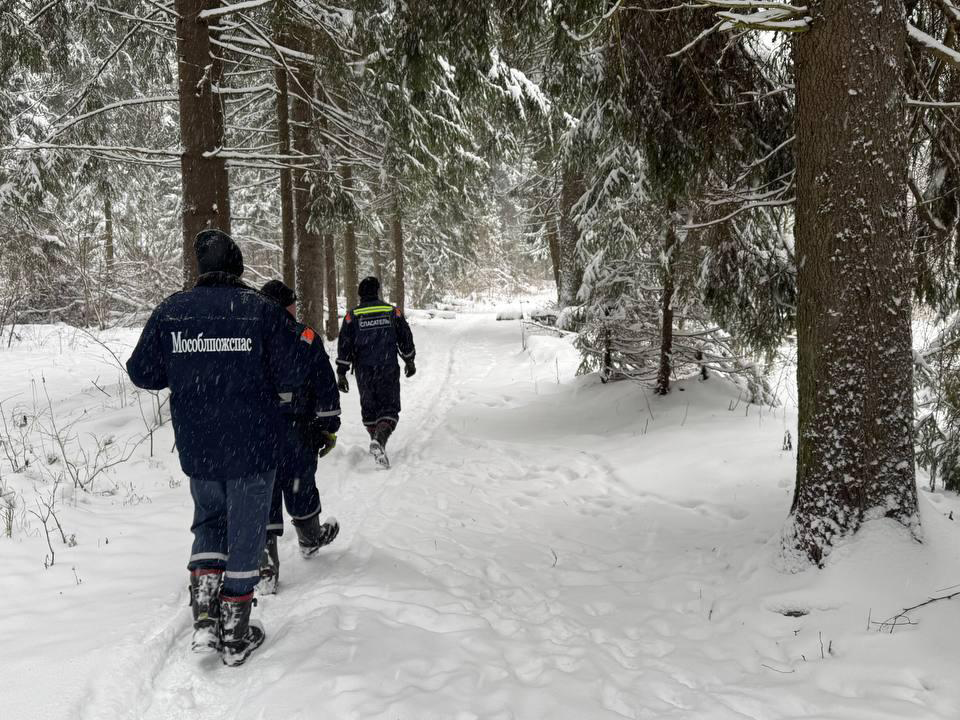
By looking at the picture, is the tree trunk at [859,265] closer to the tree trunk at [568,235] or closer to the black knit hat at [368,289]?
the black knit hat at [368,289]

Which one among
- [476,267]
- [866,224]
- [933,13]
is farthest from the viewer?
[476,267]

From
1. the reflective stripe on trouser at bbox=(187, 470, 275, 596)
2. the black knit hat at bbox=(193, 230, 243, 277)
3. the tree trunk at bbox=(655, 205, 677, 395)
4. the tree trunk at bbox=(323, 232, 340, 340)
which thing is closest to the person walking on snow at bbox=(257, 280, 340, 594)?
the reflective stripe on trouser at bbox=(187, 470, 275, 596)

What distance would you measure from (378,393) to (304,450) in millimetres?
3117

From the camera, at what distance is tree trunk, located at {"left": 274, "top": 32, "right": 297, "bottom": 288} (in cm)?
948

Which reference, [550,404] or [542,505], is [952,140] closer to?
[542,505]

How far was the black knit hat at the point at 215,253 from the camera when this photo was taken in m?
3.12

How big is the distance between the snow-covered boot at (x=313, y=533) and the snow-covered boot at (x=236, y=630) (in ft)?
3.37

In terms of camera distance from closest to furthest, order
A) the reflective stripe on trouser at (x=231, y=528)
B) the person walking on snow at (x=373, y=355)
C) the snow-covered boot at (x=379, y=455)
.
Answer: the reflective stripe on trouser at (x=231, y=528) < the snow-covered boot at (x=379, y=455) < the person walking on snow at (x=373, y=355)

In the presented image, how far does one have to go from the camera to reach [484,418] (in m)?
9.26

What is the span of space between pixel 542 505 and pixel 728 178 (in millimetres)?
3714

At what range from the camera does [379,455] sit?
21.9ft

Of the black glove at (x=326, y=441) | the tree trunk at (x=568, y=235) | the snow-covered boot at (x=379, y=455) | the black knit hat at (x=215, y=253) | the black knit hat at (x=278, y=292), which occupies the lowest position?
the snow-covered boot at (x=379, y=455)

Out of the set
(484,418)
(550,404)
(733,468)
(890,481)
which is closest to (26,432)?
(484,418)

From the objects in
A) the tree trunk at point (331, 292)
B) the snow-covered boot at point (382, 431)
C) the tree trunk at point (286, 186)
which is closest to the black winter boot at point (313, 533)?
the snow-covered boot at point (382, 431)
